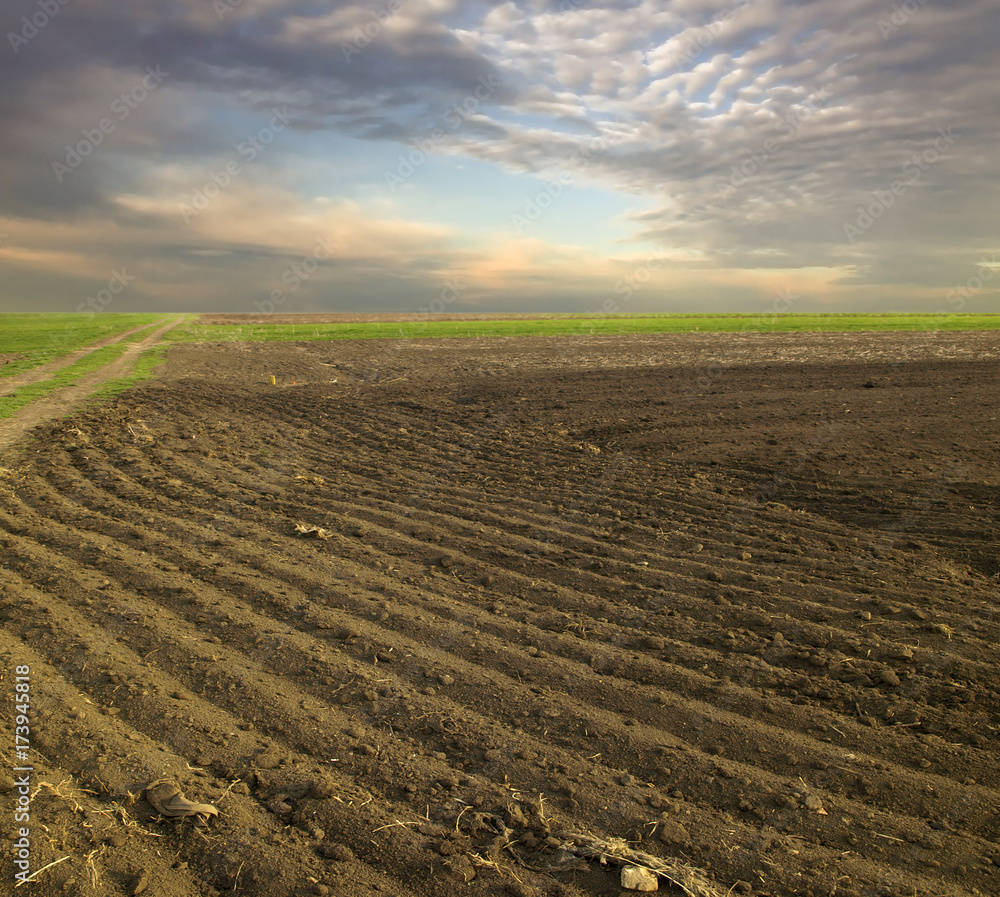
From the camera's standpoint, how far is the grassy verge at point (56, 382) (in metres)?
13.7

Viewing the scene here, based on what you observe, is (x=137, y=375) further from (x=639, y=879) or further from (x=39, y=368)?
(x=639, y=879)

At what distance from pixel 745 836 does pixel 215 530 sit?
5359 millimetres

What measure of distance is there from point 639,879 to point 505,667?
1639 mm

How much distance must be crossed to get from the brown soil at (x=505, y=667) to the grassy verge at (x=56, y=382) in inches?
226

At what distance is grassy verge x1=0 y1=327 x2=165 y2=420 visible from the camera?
13.7 m

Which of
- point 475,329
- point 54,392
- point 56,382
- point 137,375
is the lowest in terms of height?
point 54,392

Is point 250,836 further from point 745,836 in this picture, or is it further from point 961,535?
point 961,535

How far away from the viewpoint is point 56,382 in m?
17.4

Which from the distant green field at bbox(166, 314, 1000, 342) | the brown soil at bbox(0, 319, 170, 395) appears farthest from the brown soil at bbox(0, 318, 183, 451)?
the distant green field at bbox(166, 314, 1000, 342)

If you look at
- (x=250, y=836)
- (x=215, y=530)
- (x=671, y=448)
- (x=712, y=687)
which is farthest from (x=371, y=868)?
(x=671, y=448)

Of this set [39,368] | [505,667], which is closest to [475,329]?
[39,368]

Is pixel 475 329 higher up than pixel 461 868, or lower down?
higher up

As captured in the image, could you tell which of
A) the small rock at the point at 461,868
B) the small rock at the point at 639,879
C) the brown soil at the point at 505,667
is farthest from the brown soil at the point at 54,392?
the small rock at the point at 639,879

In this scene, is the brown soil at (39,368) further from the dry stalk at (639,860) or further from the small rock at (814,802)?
the small rock at (814,802)
